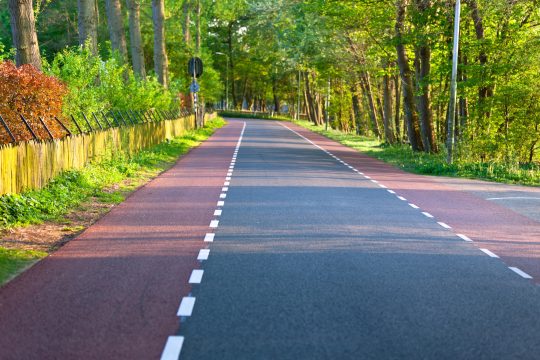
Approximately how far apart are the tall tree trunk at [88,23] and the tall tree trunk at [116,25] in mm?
6218

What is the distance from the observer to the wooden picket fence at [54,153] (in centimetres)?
1282

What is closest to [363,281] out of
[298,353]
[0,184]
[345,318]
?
[345,318]

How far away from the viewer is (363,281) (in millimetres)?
8461

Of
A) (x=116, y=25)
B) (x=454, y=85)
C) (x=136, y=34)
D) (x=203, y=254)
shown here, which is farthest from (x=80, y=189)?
(x=136, y=34)

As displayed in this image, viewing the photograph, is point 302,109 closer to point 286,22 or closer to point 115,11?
point 286,22

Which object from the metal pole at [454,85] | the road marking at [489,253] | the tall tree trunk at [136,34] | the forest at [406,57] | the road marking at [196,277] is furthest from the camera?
the tall tree trunk at [136,34]

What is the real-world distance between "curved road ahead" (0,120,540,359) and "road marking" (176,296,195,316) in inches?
0.7

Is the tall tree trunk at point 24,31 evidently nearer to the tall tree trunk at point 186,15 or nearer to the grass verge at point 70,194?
the grass verge at point 70,194

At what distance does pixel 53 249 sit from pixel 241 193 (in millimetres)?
7199

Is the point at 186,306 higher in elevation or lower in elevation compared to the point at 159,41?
lower

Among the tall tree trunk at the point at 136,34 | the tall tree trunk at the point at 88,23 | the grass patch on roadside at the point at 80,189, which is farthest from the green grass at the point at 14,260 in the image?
the tall tree trunk at the point at 136,34

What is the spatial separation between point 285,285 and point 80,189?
9064 mm

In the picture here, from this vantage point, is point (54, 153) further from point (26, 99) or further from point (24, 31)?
point (24, 31)

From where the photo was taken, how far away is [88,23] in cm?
2547
